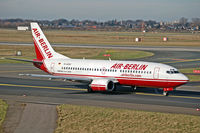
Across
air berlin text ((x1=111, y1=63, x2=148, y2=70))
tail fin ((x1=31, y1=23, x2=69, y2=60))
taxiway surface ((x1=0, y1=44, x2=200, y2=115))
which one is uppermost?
tail fin ((x1=31, y1=23, x2=69, y2=60))

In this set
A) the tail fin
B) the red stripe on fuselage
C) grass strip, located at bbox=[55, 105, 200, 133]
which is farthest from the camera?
the tail fin

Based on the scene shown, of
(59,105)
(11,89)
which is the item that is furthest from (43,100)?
(11,89)

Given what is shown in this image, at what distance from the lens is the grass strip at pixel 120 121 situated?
2550 centimetres

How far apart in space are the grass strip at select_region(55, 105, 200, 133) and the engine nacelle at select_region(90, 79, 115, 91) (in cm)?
868

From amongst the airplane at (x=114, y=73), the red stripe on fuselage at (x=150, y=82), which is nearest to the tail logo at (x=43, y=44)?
the airplane at (x=114, y=73)

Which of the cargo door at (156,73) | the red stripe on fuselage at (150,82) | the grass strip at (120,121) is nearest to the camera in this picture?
the grass strip at (120,121)

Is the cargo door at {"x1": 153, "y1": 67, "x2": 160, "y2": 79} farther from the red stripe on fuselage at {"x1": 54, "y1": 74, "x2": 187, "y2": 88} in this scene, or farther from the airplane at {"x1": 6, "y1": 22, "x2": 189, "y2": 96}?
the red stripe on fuselage at {"x1": 54, "y1": 74, "x2": 187, "y2": 88}

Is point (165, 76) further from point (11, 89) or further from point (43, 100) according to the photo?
point (11, 89)

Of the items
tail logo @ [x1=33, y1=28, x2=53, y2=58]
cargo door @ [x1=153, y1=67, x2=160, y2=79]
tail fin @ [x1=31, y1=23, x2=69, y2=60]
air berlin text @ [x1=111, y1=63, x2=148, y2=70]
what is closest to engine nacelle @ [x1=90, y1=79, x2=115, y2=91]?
air berlin text @ [x1=111, y1=63, x2=148, y2=70]

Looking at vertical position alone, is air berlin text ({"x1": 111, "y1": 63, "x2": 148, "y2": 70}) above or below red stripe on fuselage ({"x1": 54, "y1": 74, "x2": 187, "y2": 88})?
above

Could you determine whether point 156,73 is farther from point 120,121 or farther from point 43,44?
point 43,44

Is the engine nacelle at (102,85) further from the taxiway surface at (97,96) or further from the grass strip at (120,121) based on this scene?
the grass strip at (120,121)

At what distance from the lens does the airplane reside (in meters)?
39.9

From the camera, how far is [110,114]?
29875 mm
